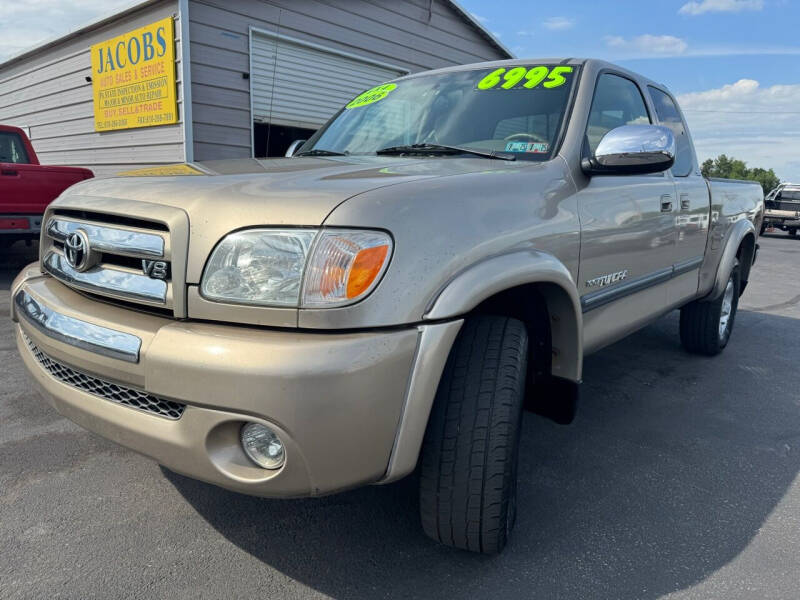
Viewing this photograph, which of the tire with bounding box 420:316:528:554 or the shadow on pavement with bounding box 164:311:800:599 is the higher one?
the tire with bounding box 420:316:528:554

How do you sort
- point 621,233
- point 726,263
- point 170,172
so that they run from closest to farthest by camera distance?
1. point 170,172
2. point 621,233
3. point 726,263

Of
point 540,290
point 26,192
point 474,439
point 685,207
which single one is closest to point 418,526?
point 474,439

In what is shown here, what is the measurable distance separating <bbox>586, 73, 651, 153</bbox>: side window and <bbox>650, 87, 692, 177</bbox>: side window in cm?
31

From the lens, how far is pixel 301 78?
8.63 meters

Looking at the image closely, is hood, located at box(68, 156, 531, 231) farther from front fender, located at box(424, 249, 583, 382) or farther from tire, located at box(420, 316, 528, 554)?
tire, located at box(420, 316, 528, 554)

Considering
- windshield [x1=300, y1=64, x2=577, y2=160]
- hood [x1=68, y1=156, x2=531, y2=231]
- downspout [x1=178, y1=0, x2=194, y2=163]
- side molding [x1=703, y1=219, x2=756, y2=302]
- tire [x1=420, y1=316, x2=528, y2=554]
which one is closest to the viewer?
hood [x1=68, y1=156, x2=531, y2=231]

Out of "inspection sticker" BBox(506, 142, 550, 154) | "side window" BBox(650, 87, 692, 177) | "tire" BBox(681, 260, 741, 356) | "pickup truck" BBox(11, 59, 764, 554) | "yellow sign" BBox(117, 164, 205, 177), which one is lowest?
"tire" BBox(681, 260, 741, 356)

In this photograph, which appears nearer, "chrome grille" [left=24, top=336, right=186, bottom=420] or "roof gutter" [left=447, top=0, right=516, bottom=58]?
"chrome grille" [left=24, top=336, right=186, bottom=420]

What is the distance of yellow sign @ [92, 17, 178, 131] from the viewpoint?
720cm

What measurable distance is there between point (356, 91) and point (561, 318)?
8.01m

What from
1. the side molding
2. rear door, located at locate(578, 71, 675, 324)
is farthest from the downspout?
the side molding

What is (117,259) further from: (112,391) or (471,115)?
(471,115)

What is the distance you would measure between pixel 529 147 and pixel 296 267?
4.20ft

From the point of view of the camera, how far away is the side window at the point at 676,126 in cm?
347
